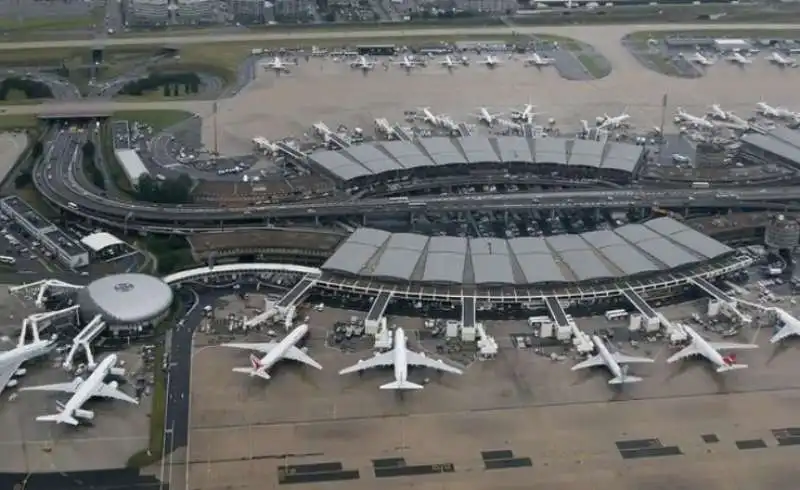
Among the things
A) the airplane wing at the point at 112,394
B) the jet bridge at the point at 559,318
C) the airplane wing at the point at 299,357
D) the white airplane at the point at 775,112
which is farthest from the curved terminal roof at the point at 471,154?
the airplane wing at the point at 112,394

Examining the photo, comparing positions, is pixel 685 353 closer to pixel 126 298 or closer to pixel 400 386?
pixel 400 386

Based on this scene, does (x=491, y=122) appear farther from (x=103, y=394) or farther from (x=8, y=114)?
(x=103, y=394)

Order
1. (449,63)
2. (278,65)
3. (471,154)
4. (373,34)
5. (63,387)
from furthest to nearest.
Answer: (373,34) → (449,63) → (278,65) → (471,154) → (63,387)

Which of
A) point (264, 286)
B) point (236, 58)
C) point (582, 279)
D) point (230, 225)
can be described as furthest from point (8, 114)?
point (582, 279)

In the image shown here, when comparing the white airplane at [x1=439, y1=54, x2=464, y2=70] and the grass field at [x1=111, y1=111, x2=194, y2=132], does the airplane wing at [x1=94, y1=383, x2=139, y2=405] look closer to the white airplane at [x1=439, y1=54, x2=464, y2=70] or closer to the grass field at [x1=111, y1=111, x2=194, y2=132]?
the grass field at [x1=111, y1=111, x2=194, y2=132]

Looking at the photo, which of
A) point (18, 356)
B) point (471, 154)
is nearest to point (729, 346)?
point (471, 154)

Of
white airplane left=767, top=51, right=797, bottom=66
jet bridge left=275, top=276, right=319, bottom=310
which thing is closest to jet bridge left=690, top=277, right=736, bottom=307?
jet bridge left=275, top=276, right=319, bottom=310
